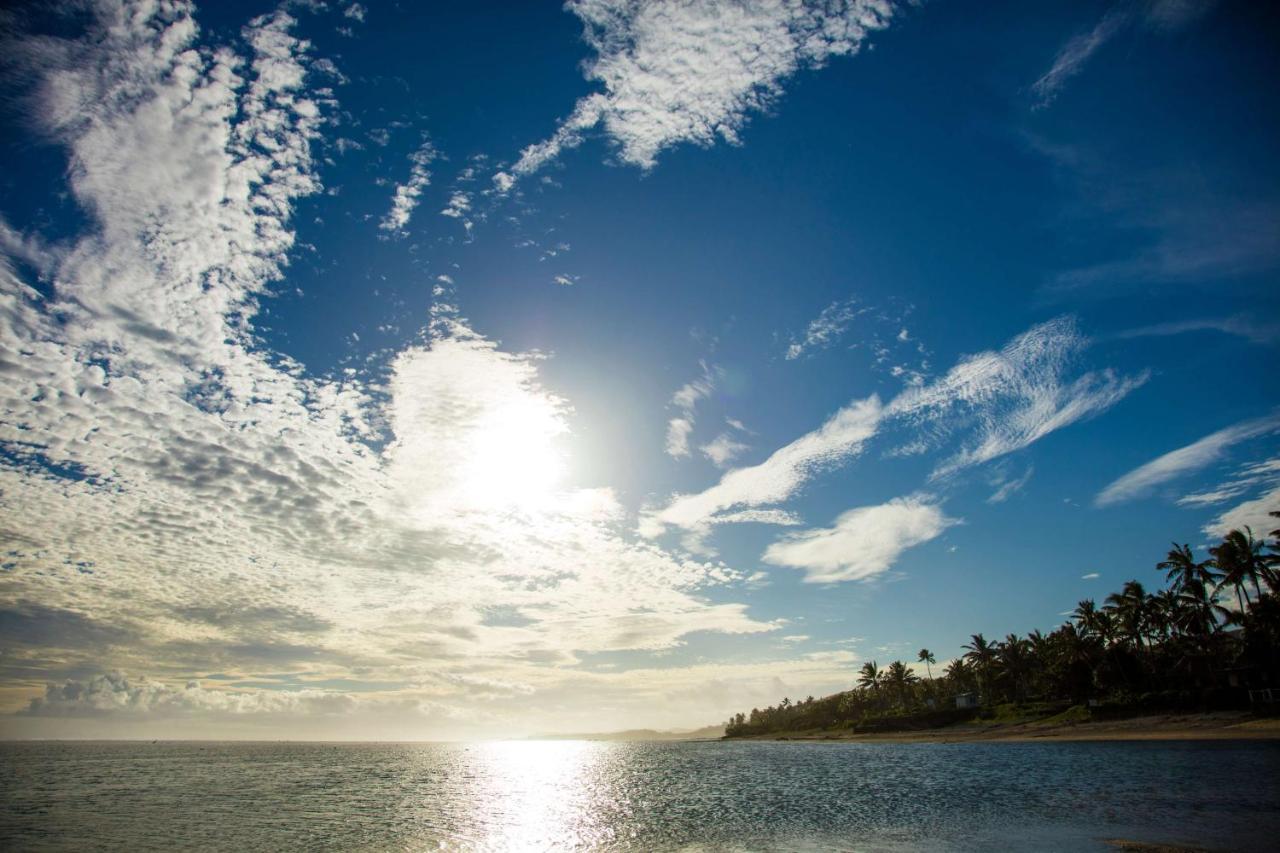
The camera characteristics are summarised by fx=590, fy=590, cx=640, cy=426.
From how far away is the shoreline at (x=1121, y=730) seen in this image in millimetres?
72125

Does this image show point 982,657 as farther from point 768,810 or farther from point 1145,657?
point 768,810

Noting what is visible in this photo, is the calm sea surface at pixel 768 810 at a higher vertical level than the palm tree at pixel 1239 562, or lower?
lower

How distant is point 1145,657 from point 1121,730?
2058 centimetres

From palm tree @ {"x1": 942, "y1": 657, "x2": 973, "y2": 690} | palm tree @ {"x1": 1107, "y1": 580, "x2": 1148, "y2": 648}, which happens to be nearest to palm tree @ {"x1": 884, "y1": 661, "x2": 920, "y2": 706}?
palm tree @ {"x1": 942, "y1": 657, "x2": 973, "y2": 690}

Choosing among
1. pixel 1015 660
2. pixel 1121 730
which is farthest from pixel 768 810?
pixel 1015 660

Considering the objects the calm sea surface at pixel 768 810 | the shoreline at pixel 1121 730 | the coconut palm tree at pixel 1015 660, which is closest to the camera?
the calm sea surface at pixel 768 810

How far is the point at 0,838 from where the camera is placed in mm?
43688

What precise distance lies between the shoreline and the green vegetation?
127 inches

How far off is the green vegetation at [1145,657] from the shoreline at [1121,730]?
3.24 metres

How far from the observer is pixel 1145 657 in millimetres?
104688

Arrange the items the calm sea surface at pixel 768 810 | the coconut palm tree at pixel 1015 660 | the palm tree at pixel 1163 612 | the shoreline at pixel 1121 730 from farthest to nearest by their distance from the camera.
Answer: the coconut palm tree at pixel 1015 660
the palm tree at pixel 1163 612
the shoreline at pixel 1121 730
the calm sea surface at pixel 768 810

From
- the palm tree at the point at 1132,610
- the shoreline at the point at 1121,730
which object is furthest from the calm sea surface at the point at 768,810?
the palm tree at the point at 1132,610

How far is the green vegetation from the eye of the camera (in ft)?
275

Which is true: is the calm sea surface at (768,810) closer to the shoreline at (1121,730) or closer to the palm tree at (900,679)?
the shoreline at (1121,730)
